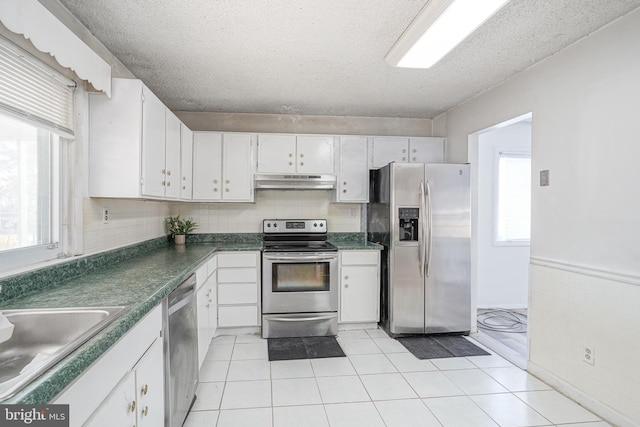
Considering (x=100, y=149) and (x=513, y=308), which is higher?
(x=100, y=149)

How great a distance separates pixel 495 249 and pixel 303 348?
111 inches

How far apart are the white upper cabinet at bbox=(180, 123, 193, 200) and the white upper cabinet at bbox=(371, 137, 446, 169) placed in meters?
2.03

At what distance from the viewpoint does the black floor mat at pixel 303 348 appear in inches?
122

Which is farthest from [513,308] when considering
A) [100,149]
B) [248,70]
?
[100,149]

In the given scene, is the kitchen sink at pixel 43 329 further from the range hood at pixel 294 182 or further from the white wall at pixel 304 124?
the white wall at pixel 304 124

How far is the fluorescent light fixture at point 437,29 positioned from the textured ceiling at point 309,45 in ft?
0.27

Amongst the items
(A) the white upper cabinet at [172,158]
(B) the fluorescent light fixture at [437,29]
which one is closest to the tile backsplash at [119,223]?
(A) the white upper cabinet at [172,158]

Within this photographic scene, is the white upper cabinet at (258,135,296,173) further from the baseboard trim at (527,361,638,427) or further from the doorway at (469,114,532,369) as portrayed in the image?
the baseboard trim at (527,361,638,427)

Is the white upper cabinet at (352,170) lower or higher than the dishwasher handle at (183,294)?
higher

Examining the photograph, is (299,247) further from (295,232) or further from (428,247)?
(428,247)

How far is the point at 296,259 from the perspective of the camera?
11.7ft

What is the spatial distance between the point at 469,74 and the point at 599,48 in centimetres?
92

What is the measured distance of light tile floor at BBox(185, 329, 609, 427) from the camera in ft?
7.09

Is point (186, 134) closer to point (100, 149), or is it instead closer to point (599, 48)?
point (100, 149)
